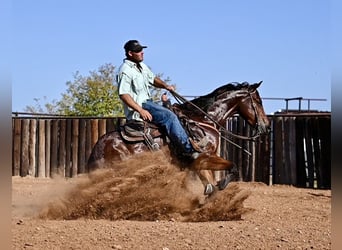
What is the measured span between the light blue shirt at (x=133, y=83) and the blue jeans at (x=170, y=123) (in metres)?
0.16

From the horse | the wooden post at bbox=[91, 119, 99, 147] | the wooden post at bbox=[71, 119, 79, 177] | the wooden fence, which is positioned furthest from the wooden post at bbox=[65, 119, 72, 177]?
the horse

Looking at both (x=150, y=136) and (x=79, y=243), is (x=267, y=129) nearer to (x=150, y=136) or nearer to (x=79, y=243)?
(x=150, y=136)

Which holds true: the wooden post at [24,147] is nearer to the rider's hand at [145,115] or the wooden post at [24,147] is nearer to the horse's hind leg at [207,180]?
the horse's hind leg at [207,180]

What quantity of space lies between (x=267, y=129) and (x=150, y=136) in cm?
239

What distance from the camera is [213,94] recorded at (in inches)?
374

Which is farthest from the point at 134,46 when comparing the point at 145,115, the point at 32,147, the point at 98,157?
the point at 32,147

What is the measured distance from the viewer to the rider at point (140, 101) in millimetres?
8117

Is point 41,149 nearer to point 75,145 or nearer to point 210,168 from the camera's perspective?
point 75,145

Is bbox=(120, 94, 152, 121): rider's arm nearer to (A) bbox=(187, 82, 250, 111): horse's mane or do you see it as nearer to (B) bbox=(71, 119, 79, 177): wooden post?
(A) bbox=(187, 82, 250, 111): horse's mane

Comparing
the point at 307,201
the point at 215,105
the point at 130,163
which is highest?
Answer: the point at 215,105

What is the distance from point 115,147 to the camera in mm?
8055

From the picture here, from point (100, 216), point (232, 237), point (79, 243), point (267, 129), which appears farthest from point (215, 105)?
point (79, 243)

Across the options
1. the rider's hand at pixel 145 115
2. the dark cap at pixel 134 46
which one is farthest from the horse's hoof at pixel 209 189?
the dark cap at pixel 134 46

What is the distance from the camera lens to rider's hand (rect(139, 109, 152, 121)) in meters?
8.10
